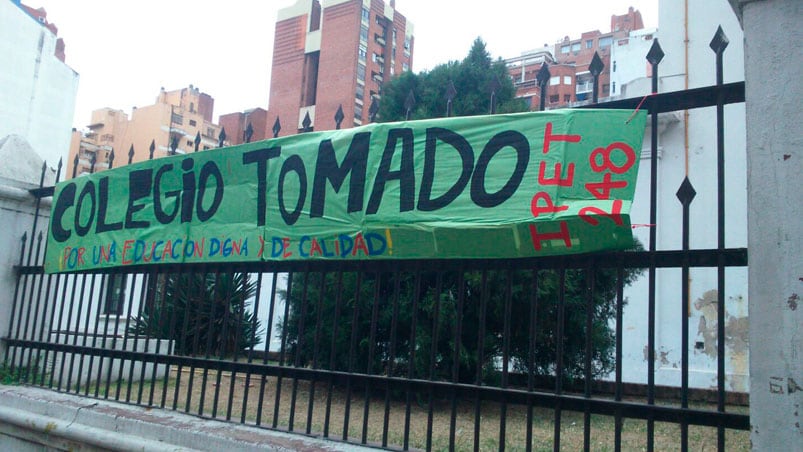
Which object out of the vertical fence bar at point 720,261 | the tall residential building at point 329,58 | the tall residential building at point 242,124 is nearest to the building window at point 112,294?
the vertical fence bar at point 720,261

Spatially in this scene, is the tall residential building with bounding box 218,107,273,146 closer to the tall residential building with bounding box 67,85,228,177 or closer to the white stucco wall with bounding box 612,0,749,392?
the tall residential building with bounding box 67,85,228,177

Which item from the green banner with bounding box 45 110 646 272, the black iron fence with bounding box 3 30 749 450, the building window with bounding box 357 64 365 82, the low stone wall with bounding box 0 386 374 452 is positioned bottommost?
the low stone wall with bounding box 0 386 374 452

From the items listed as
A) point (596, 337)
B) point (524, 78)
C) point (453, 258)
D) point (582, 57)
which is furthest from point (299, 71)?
point (453, 258)

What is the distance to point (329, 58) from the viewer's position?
2039 inches

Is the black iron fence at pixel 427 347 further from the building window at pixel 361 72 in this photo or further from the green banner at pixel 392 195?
the building window at pixel 361 72

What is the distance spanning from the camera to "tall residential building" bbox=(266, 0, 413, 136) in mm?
50594

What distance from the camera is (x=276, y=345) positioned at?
15484 mm

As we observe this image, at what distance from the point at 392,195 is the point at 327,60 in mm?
50475

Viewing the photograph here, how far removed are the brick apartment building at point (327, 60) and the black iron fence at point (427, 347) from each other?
41.0 m

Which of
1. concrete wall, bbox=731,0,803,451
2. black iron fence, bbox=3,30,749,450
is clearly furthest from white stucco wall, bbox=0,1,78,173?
concrete wall, bbox=731,0,803,451

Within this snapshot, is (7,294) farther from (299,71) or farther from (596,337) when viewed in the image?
(299,71)

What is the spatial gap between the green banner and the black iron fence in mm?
139

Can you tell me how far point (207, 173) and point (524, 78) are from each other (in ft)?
223

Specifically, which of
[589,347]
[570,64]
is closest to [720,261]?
[589,347]
